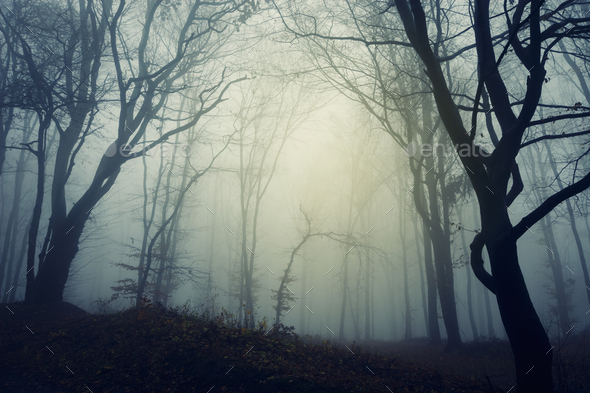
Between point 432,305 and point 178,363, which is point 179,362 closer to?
point 178,363

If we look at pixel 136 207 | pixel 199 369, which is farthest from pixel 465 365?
pixel 136 207

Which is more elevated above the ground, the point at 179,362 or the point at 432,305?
the point at 432,305

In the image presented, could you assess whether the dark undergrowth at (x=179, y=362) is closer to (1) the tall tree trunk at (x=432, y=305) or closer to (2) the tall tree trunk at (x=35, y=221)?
(2) the tall tree trunk at (x=35, y=221)

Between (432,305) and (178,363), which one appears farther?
(432,305)

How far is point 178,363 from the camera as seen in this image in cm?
488

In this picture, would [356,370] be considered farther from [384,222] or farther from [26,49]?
[384,222]

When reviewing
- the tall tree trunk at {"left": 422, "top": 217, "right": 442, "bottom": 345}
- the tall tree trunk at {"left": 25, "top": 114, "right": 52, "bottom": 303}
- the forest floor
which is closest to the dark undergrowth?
the forest floor

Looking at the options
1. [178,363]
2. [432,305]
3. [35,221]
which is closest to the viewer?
[178,363]

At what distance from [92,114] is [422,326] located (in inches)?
1990

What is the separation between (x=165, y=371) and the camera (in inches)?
186

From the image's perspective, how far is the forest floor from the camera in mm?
4387

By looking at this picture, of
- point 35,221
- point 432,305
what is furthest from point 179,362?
point 432,305

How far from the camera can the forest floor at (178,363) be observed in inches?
173

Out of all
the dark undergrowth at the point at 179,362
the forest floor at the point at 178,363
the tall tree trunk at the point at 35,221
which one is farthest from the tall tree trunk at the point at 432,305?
the tall tree trunk at the point at 35,221
